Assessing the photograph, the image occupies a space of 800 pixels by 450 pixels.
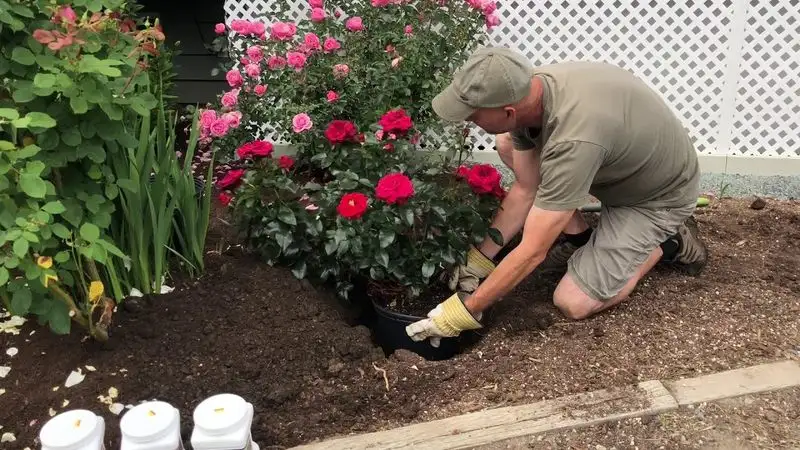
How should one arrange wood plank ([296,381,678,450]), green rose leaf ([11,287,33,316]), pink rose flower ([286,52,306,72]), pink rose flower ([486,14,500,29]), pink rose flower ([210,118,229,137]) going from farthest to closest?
pink rose flower ([486,14,500,29]), pink rose flower ([286,52,306,72]), pink rose flower ([210,118,229,137]), wood plank ([296,381,678,450]), green rose leaf ([11,287,33,316])

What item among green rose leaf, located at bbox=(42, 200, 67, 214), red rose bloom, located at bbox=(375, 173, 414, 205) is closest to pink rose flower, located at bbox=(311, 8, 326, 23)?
red rose bloom, located at bbox=(375, 173, 414, 205)

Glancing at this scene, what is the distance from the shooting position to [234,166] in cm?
418

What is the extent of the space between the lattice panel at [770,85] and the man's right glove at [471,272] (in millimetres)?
2109

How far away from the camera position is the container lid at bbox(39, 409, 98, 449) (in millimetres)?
1614

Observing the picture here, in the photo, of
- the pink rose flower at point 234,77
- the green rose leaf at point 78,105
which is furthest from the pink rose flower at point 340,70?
the green rose leaf at point 78,105

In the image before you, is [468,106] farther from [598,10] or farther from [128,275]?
[598,10]

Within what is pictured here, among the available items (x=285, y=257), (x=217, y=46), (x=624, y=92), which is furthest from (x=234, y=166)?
(x=624, y=92)

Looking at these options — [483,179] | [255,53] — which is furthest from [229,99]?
[483,179]

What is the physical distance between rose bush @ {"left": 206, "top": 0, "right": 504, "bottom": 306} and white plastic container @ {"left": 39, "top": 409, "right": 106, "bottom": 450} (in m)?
1.08

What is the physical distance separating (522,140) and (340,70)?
1.15m

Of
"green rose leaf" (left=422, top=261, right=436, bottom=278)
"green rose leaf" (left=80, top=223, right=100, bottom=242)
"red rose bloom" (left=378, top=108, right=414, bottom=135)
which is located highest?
Answer: "red rose bloom" (left=378, top=108, right=414, bottom=135)

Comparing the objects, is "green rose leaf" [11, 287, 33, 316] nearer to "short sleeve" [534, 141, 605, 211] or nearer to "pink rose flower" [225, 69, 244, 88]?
"short sleeve" [534, 141, 605, 211]

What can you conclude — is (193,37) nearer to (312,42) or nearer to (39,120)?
(312,42)

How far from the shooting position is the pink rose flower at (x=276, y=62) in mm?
3652
